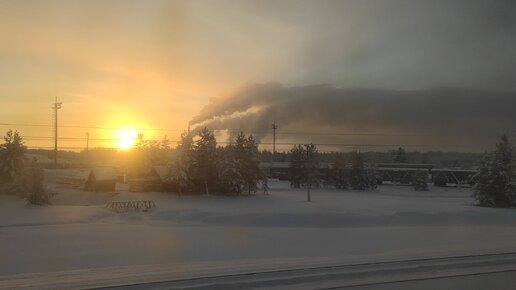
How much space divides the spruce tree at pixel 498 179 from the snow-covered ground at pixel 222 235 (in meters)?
4.86

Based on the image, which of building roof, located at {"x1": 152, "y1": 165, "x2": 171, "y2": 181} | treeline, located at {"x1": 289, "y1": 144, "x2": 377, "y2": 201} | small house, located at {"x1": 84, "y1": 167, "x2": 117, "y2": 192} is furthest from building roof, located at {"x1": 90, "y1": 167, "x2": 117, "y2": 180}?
treeline, located at {"x1": 289, "y1": 144, "x2": 377, "y2": 201}

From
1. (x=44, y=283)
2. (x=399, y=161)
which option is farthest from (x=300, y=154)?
(x=399, y=161)

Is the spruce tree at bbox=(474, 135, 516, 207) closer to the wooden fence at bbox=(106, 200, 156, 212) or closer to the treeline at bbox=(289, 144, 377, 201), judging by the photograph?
the treeline at bbox=(289, 144, 377, 201)

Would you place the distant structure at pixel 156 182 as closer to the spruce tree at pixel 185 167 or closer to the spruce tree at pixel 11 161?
the spruce tree at pixel 185 167

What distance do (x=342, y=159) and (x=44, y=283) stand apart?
209 feet

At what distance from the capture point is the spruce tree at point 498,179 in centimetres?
4256

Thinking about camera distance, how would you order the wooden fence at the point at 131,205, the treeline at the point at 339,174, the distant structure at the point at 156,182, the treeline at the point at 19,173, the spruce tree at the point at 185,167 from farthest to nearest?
the treeline at the point at 339,174
the distant structure at the point at 156,182
the spruce tree at the point at 185,167
the treeline at the point at 19,173
the wooden fence at the point at 131,205

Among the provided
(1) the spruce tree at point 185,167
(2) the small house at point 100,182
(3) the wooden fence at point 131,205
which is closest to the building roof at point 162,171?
(1) the spruce tree at point 185,167

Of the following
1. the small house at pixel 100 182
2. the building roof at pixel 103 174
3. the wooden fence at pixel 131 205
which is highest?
the building roof at pixel 103 174

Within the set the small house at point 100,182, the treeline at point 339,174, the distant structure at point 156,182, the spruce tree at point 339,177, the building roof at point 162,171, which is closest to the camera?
the building roof at point 162,171

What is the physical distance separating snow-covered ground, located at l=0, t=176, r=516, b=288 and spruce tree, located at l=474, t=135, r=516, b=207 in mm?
4862

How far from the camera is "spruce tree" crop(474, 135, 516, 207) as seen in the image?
42.6 meters

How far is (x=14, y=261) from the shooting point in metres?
14.6

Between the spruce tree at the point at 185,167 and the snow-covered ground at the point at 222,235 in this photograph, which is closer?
the snow-covered ground at the point at 222,235
